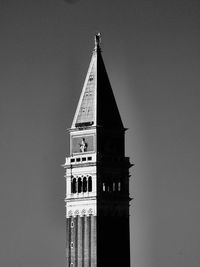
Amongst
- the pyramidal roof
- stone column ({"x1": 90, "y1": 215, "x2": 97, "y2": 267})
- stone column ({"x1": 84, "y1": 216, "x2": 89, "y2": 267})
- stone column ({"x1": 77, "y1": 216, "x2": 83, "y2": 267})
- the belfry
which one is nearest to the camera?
stone column ({"x1": 90, "y1": 215, "x2": 97, "y2": 267})

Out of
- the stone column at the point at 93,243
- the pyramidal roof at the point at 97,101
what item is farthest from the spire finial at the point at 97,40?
the stone column at the point at 93,243

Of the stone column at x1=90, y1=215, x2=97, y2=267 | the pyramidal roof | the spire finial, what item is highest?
the spire finial

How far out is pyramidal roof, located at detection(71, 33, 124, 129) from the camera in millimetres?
66062

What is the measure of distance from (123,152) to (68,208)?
6.61 meters

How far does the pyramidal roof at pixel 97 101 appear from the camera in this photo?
217 ft

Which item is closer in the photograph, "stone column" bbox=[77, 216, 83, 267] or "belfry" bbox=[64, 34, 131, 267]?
"belfry" bbox=[64, 34, 131, 267]

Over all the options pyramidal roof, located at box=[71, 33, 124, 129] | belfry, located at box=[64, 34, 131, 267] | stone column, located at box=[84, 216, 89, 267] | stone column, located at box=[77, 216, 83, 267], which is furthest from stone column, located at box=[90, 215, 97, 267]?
pyramidal roof, located at box=[71, 33, 124, 129]

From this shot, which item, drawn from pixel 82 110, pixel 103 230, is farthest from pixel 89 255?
pixel 82 110

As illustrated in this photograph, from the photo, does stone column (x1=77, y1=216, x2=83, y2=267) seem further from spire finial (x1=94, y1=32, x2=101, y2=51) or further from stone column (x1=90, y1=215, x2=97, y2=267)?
spire finial (x1=94, y1=32, x2=101, y2=51)

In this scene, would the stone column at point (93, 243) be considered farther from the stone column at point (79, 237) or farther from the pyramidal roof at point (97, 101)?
the pyramidal roof at point (97, 101)

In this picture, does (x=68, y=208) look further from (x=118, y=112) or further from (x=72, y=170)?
(x=118, y=112)

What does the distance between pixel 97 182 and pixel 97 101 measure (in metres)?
6.80

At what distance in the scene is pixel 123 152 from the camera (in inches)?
2655

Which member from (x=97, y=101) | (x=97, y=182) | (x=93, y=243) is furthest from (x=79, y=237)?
(x=97, y=101)
